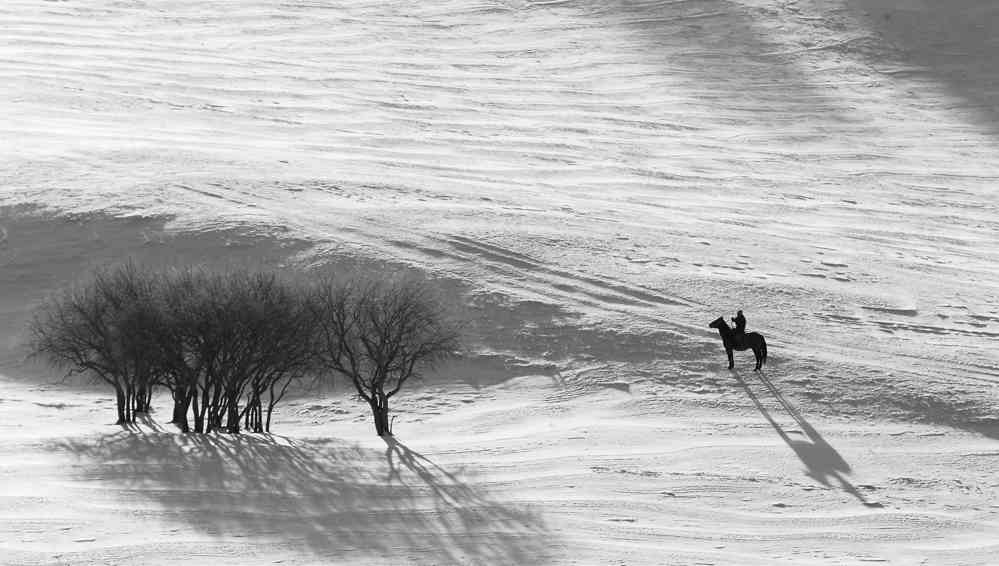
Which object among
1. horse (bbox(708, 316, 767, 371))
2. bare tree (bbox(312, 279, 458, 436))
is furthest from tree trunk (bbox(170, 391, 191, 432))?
horse (bbox(708, 316, 767, 371))

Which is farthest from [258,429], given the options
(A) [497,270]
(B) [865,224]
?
(B) [865,224]

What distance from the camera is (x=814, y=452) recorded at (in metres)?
21.8

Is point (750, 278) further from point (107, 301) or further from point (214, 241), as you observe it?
point (107, 301)

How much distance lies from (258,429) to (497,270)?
889 centimetres

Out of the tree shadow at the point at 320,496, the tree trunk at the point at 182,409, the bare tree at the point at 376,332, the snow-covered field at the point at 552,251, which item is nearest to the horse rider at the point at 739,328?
the snow-covered field at the point at 552,251

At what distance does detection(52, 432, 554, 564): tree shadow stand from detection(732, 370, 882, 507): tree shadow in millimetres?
4944

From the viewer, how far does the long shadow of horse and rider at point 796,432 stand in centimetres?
2077

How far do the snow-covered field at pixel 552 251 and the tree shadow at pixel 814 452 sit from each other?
0.27ft

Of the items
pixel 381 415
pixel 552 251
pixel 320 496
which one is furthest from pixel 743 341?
pixel 320 496

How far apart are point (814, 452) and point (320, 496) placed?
7.98m

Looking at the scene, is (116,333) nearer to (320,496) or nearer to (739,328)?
(320,496)

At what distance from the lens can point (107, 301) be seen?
23.1 meters

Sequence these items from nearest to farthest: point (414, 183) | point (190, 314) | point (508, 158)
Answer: point (190, 314) → point (414, 183) → point (508, 158)

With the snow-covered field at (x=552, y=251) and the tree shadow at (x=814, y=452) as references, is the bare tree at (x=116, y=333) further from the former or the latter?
the tree shadow at (x=814, y=452)
